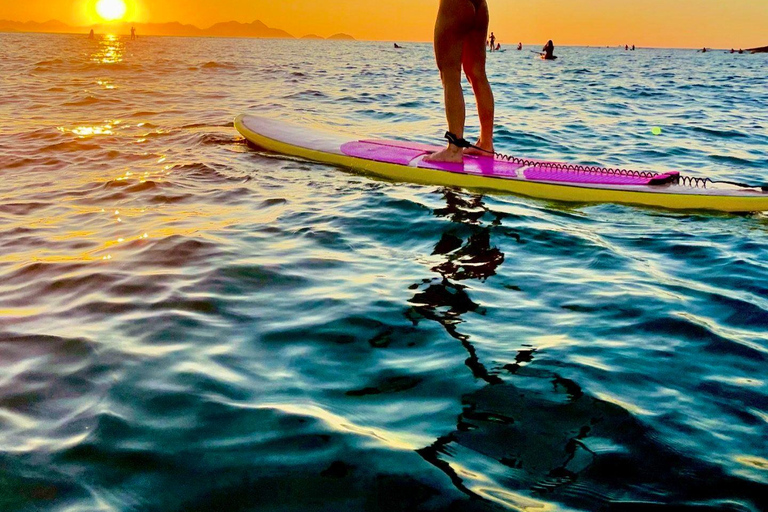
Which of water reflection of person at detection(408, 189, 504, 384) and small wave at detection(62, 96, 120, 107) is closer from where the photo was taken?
water reflection of person at detection(408, 189, 504, 384)

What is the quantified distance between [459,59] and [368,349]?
3.18 m

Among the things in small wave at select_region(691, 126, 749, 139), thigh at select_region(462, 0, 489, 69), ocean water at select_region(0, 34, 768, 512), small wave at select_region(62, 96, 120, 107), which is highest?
thigh at select_region(462, 0, 489, 69)

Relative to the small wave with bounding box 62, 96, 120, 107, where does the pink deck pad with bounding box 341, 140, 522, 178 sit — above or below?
above

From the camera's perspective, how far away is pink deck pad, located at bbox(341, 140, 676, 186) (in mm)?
4785

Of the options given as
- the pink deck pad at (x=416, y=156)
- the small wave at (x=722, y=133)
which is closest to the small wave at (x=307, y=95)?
the small wave at (x=722, y=133)

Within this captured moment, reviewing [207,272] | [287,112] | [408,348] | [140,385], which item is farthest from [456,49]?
[287,112]

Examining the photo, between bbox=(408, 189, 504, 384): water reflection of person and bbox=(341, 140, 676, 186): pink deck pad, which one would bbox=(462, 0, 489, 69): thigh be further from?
bbox=(408, 189, 504, 384): water reflection of person

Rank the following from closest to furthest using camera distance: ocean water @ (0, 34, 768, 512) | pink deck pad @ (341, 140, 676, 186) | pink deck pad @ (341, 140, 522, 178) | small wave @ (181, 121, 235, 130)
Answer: ocean water @ (0, 34, 768, 512), pink deck pad @ (341, 140, 676, 186), pink deck pad @ (341, 140, 522, 178), small wave @ (181, 121, 235, 130)

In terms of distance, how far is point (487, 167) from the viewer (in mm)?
5117

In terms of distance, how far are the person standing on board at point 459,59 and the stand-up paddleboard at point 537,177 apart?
0.74 feet

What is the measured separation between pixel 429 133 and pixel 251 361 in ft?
21.9

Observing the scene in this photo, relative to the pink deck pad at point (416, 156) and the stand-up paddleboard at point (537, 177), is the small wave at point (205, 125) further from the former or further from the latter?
the pink deck pad at point (416, 156)

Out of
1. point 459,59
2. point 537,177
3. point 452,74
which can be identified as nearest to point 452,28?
point 459,59

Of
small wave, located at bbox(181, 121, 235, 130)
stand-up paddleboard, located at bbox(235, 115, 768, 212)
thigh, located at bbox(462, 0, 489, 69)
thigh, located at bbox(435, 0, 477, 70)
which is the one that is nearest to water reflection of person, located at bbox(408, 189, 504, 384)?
stand-up paddleboard, located at bbox(235, 115, 768, 212)
